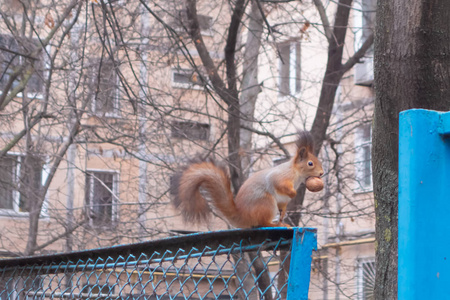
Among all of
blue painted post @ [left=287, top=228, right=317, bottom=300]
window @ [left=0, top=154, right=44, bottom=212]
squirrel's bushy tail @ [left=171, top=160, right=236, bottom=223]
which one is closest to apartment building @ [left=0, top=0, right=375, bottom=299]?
window @ [left=0, top=154, right=44, bottom=212]

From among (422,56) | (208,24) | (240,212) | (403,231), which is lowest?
(403,231)

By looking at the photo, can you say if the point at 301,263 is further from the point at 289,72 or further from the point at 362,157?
the point at 362,157

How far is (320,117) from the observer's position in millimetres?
8148

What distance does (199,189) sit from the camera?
2408mm

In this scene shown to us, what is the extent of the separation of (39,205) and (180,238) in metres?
7.36

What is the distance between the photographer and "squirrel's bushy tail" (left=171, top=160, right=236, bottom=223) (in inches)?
91.2

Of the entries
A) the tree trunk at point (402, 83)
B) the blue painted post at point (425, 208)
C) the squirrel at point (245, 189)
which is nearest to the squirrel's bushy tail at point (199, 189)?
the squirrel at point (245, 189)

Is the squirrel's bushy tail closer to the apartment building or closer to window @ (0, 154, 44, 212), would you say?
the apartment building

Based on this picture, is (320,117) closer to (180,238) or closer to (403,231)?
(180,238)

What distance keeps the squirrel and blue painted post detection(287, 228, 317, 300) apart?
0.91 meters

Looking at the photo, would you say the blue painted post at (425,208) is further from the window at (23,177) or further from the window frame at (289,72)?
the window at (23,177)

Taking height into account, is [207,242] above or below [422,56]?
below

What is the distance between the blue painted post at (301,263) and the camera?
137 centimetres

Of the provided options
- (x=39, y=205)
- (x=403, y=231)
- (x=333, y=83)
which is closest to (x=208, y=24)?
(x=333, y=83)
